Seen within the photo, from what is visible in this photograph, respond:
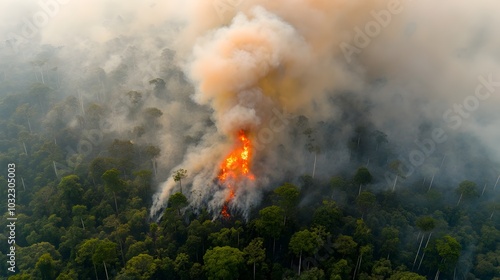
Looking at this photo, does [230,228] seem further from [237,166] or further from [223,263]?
[237,166]

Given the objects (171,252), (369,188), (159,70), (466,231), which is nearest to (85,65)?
(159,70)

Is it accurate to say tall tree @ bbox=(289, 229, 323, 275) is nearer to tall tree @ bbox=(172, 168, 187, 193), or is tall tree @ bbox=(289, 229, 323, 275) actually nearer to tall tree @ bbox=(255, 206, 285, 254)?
tall tree @ bbox=(255, 206, 285, 254)

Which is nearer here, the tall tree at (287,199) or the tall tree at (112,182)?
the tall tree at (287,199)

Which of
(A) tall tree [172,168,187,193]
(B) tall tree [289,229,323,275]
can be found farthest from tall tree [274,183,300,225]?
(A) tall tree [172,168,187,193]

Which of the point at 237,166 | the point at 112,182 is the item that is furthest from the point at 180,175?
the point at 237,166

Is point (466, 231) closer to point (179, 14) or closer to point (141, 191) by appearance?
point (141, 191)

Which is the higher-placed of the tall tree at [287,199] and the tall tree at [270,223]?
the tall tree at [287,199]

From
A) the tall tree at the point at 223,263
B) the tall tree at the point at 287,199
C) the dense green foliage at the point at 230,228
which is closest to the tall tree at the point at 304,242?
the dense green foliage at the point at 230,228

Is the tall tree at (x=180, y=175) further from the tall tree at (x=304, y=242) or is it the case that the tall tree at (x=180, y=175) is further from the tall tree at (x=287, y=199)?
the tall tree at (x=304, y=242)

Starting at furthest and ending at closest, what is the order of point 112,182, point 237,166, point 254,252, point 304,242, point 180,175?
point 237,166
point 180,175
point 112,182
point 254,252
point 304,242
